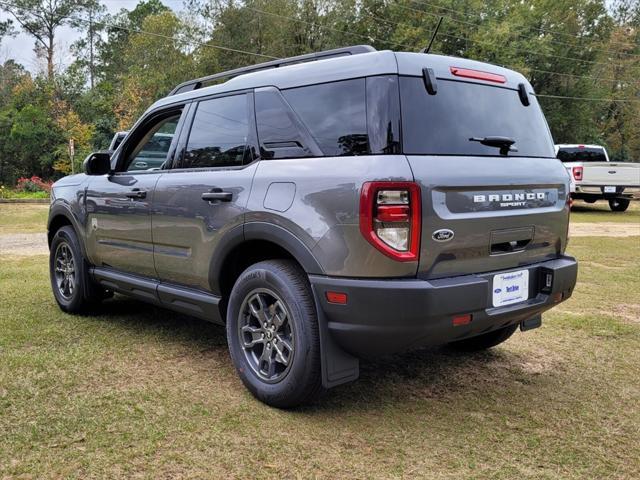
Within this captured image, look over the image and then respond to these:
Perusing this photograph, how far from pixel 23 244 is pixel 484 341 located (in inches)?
332

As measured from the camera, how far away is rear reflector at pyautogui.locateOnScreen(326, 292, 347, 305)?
110 inches

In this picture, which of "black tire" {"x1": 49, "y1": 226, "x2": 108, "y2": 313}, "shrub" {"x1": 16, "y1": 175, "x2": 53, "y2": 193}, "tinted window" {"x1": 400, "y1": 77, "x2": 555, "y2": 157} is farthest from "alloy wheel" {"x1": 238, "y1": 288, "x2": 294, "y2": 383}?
"shrub" {"x1": 16, "y1": 175, "x2": 53, "y2": 193}

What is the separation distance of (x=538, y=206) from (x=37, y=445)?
2914 millimetres

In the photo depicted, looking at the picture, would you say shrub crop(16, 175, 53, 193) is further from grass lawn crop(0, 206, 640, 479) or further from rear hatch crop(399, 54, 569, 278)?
rear hatch crop(399, 54, 569, 278)

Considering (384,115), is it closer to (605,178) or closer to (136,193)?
(136,193)

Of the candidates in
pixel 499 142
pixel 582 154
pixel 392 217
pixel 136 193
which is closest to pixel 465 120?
pixel 499 142

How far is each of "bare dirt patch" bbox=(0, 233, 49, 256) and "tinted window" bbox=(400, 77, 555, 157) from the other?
7473 mm

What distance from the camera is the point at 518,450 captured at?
2.76 m

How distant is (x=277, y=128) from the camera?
332cm

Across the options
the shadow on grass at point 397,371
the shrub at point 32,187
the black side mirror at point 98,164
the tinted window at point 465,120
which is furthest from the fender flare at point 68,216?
the shrub at point 32,187

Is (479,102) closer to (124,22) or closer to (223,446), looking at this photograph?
(223,446)

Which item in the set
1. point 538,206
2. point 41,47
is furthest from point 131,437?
point 41,47

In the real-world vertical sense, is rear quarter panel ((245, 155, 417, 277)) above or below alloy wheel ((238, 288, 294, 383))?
above

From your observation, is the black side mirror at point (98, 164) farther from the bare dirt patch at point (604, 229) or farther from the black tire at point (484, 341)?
the bare dirt patch at point (604, 229)
